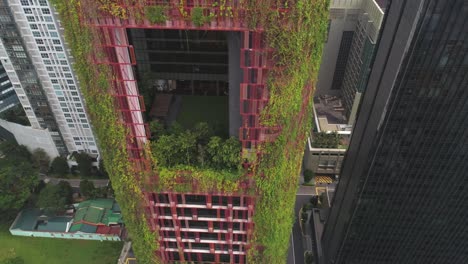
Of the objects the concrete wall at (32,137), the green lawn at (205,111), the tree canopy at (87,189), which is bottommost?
the tree canopy at (87,189)

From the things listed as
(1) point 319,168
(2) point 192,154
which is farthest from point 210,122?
(1) point 319,168

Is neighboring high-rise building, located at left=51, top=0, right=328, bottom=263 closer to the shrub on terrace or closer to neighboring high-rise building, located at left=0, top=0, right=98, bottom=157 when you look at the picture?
the shrub on terrace

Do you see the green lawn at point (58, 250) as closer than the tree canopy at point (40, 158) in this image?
Yes

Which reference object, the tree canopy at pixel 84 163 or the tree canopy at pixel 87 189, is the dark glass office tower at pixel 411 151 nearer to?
the tree canopy at pixel 87 189

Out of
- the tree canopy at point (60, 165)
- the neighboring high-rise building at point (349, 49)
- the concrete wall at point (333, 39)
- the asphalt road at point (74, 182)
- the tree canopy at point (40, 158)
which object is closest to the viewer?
the neighboring high-rise building at point (349, 49)

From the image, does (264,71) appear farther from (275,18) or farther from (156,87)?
(156,87)

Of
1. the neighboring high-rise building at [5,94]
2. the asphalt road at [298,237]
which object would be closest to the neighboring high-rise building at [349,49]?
the asphalt road at [298,237]
